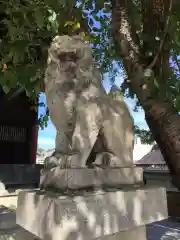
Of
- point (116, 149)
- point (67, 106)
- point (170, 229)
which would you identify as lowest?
point (170, 229)

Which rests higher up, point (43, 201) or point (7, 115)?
point (7, 115)

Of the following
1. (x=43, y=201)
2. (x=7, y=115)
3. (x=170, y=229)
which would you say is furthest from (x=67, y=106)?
(x=7, y=115)

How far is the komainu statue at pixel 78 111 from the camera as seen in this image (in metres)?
1.66

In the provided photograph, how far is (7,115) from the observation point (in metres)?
6.71

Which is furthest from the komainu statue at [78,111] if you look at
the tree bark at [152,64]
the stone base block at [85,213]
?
the tree bark at [152,64]

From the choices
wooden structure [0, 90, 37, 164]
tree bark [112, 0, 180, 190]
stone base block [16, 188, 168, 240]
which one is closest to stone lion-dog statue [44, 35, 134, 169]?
stone base block [16, 188, 168, 240]

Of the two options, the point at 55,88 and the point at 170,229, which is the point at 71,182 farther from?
the point at 170,229

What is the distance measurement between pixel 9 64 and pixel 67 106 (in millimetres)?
1435

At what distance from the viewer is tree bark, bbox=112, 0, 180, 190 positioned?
9.08 feet

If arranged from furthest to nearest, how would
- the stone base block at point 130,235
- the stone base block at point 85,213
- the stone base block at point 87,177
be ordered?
the stone base block at point 130,235 → the stone base block at point 87,177 → the stone base block at point 85,213

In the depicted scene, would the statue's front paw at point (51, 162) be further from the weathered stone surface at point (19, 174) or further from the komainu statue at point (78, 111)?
the weathered stone surface at point (19, 174)

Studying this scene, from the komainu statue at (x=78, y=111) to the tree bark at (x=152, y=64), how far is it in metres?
1.01

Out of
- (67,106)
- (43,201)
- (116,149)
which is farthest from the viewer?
(116,149)

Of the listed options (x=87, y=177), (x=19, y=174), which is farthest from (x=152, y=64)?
(x=19, y=174)
